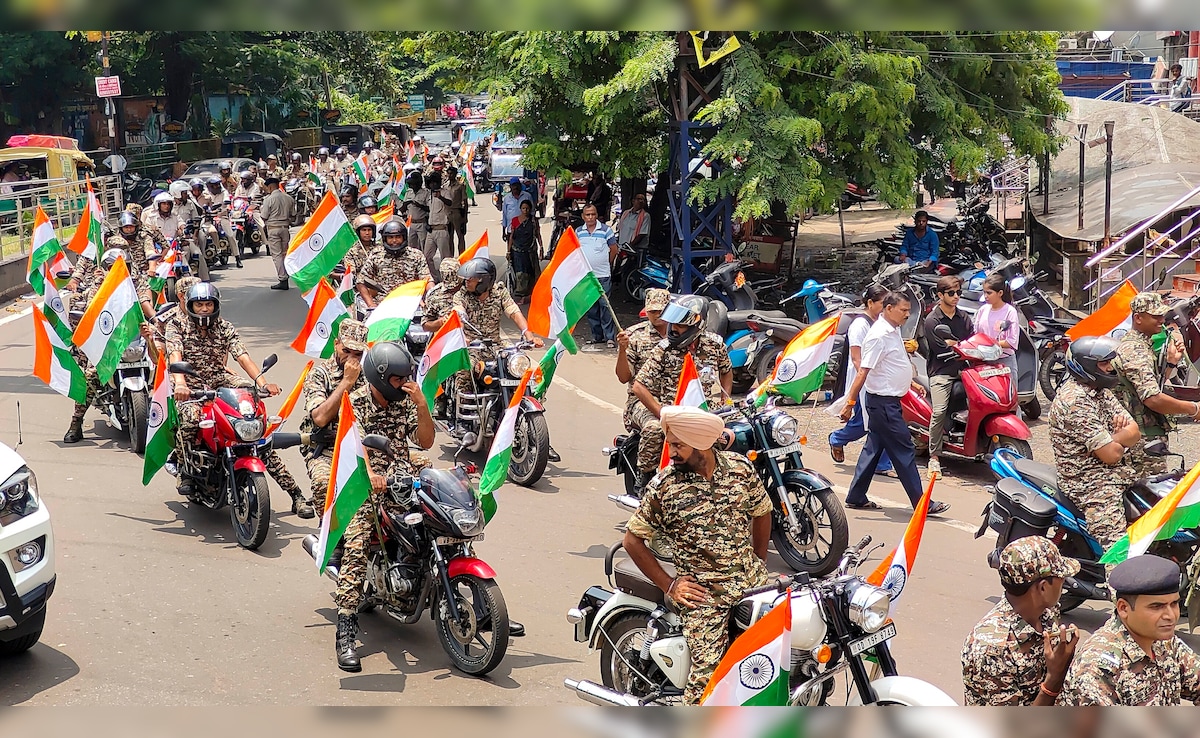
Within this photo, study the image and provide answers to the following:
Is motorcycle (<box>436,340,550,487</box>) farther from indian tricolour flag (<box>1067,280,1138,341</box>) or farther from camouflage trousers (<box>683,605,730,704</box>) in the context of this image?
camouflage trousers (<box>683,605,730,704</box>)

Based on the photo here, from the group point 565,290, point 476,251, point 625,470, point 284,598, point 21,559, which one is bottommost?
point 284,598

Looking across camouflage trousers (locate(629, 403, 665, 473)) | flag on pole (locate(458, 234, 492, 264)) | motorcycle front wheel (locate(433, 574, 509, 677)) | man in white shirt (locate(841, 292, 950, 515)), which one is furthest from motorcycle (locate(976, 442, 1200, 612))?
flag on pole (locate(458, 234, 492, 264))

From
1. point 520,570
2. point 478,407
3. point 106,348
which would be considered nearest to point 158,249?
point 106,348

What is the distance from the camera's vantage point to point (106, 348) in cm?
1052

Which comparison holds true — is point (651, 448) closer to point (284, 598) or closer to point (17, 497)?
point (284, 598)

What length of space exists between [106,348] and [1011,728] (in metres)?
9.81

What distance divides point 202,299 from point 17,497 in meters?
3.12

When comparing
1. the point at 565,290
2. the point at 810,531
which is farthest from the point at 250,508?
the point at 810,531

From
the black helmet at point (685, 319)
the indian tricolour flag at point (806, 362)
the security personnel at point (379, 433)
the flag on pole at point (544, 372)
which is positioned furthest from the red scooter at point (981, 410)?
the security personnel at point (379, 433)

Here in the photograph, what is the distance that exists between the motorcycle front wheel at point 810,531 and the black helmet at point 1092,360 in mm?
1751

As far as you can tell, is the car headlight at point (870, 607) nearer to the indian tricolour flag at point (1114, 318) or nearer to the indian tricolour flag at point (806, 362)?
the indian tricolour flag at point (806, 362)

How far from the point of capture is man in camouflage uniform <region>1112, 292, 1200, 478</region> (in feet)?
24.8

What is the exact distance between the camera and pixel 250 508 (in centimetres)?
856

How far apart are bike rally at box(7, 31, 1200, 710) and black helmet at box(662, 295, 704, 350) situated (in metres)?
0.03
